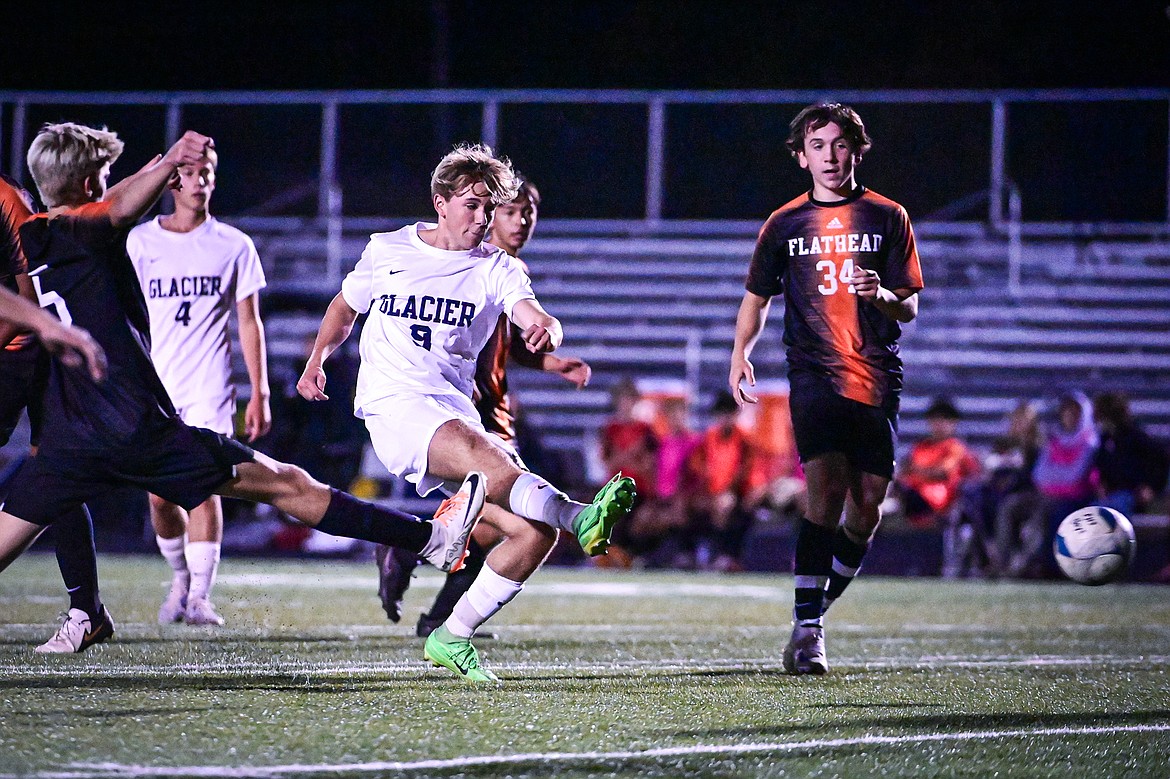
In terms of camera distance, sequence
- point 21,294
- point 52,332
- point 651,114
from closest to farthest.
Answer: point 52,332 → point 21,294 → point 651,114

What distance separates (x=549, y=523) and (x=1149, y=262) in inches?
583

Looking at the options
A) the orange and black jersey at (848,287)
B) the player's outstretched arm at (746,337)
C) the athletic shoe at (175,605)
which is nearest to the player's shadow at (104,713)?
the player's outstretched arm at (746,337)

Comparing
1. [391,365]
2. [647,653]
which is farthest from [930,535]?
[391,365]

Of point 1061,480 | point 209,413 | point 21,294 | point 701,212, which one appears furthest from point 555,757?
point 701,212

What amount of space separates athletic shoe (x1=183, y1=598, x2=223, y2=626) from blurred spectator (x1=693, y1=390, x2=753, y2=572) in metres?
7.63

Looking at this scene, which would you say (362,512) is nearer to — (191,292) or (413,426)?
(413,426)

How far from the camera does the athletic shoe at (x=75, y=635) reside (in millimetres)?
5742

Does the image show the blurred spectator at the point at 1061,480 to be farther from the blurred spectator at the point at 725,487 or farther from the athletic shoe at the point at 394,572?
the athletic shoe at the point at 394,572

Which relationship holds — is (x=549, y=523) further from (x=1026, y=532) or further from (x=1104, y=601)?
(x=1026, y=532)

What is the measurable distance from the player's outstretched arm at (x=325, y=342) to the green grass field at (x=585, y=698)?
991 millimetres

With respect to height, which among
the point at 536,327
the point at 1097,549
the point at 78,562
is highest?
the point at 536,327

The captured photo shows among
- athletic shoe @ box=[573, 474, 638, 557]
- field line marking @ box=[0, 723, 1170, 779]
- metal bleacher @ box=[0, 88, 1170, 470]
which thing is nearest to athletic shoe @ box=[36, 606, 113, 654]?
athletic shoe @ box=[573, 474, 638, 557]

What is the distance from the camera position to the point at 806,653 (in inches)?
229

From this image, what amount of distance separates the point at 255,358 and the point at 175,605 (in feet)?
4.05
